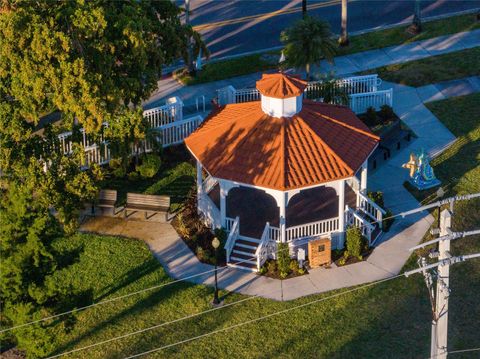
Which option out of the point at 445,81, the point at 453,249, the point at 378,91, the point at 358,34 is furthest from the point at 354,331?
the point at 358,34

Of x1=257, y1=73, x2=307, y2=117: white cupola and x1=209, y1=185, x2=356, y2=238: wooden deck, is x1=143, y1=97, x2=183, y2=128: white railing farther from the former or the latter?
x1=257, y1=73, x2=307, y2=117: white cupola

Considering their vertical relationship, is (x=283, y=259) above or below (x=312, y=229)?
below

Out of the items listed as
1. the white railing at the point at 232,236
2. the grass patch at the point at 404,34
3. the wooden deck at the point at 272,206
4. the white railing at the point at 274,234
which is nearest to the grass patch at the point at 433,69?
the grass patch at the point at 404,34

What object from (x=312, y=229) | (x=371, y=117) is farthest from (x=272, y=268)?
(x=371, y=117)

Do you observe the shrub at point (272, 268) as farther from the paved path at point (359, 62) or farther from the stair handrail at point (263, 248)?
the paved path at point (359, 62)

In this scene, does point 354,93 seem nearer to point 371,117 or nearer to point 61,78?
point 371,117
